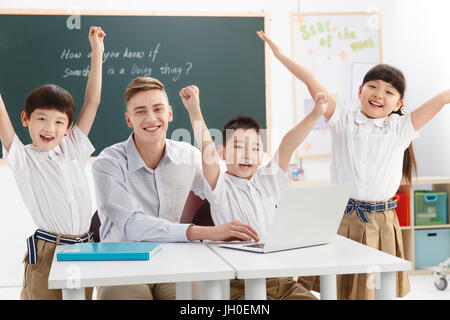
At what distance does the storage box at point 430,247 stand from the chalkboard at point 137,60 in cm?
147

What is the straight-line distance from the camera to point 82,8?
4.01 meters

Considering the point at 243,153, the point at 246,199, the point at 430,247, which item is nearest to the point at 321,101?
the point at 243,153

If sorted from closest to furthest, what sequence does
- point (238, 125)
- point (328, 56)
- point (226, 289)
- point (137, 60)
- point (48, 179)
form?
point (226, 289)
point (48, 179)
point (238, 125)
point (137, 60)
point (328, 56)

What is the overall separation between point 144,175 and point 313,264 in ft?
2.97

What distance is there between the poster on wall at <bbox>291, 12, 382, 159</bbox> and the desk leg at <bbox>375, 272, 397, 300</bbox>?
2.85 metres

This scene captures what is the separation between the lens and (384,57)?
14.9 feet

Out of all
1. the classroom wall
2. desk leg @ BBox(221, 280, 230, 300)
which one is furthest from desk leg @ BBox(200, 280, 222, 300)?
the classroom wall

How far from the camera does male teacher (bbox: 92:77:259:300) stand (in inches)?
77.8

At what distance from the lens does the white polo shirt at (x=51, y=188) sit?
2.07 meters

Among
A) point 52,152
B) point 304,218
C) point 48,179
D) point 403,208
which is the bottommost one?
point 403,208

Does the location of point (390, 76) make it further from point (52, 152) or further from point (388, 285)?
point (52, 152)

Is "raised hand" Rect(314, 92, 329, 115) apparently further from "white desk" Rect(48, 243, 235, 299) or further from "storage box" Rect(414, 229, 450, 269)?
"storage box" Rect(414, 229, 450, 269)

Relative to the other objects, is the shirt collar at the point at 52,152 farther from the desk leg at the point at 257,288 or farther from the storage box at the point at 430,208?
the storage box at the point at 430,208
